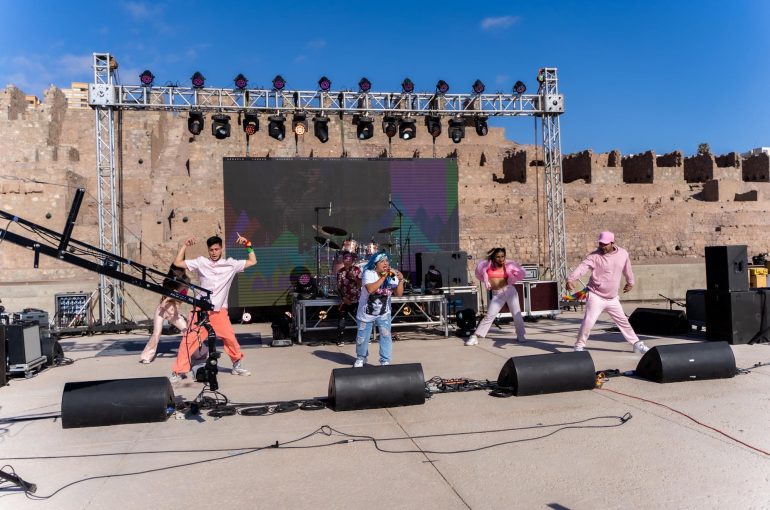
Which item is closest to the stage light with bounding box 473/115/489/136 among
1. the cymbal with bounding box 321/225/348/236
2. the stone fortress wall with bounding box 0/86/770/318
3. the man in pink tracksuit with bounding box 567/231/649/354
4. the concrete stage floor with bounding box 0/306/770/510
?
the cymbal with bounding box 321/225/348/236

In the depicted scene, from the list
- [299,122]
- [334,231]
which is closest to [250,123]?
[299,122]

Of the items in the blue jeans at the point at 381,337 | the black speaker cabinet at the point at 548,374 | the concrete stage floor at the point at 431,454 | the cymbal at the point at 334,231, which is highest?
the cymbal at the point at 334,231

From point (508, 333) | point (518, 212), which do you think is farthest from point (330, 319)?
point (518, 212)

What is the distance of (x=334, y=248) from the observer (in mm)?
13406

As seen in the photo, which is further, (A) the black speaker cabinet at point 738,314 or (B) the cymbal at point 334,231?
(B) the cymbal at point 334,231

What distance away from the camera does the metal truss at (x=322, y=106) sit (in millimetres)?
13359

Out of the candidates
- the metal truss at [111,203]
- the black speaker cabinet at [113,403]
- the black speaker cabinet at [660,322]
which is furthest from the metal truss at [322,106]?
the black speaker cabinet at [113,403]

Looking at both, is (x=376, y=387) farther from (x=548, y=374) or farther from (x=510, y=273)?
(x=510, y=273)

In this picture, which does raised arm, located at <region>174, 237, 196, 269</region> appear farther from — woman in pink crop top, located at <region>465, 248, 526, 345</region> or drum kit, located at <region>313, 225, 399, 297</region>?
woman in pink crop top, located at <region>465, 248, 526, 345</region>

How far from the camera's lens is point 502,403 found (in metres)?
6.16

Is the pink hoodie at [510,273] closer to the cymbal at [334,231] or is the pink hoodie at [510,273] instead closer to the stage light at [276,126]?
the cymbal at [334,231]

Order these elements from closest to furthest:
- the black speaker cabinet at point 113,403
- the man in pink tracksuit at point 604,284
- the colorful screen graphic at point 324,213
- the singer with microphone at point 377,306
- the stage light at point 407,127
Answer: the black speaker cabinet at point 113,403
the singer with microphone at point 377,306
the man in pink tracksuit at point 604,284
the colorful screen graphic at point 324,213
the stage light at point 407,127

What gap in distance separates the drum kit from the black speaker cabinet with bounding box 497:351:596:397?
5.75 m

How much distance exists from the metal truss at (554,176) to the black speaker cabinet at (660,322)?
407 centimetres
